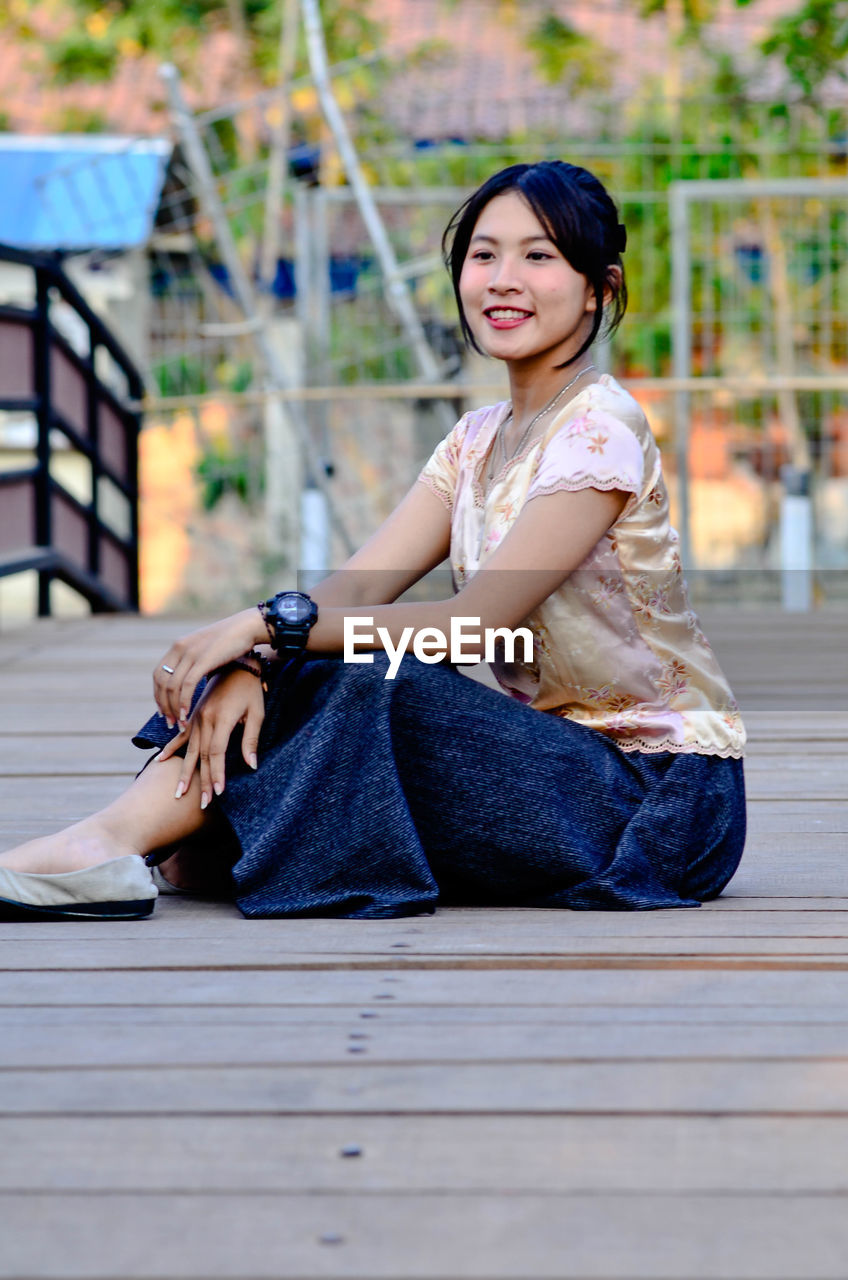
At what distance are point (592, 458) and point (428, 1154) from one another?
93 cm

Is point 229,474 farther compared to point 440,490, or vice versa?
point 229,474

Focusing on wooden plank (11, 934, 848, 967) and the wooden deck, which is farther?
wooden plank (11, 934, 848, 967)

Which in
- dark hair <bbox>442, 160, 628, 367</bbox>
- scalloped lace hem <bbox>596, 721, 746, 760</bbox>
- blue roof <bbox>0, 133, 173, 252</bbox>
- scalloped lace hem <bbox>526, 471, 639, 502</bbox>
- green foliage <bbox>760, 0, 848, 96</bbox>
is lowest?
scalloped lace hem <bbox>596, 721, 746, 760</bbox>

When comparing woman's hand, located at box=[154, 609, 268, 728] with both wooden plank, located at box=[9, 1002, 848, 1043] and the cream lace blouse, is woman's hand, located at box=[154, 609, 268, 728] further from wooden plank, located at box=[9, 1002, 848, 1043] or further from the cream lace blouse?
wooden plank, located at box=[9, 1002, 848, 1043]

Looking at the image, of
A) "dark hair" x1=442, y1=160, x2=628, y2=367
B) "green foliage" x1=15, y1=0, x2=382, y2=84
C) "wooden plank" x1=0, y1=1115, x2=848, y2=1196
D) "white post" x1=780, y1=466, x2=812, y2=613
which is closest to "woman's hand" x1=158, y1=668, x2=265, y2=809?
"dark hair" x1=442, y1=160, x2=628, y2=367

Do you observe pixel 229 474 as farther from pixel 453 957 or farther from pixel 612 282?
pixel 453 957

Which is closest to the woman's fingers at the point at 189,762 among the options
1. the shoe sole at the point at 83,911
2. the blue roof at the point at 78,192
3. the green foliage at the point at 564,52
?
the shoe sole at the point at 83,911

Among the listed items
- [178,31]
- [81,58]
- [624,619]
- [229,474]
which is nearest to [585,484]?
[624,619]

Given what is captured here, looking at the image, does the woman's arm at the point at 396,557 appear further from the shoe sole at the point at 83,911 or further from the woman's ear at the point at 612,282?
the shoe sole at the point at 83,911

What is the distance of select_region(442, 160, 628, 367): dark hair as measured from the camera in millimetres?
1861

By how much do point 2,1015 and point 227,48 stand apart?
11488 millimetres

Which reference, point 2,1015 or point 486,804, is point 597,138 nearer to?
point 486,804

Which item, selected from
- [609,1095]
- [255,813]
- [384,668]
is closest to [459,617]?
[384,668]

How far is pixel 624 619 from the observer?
186cm
